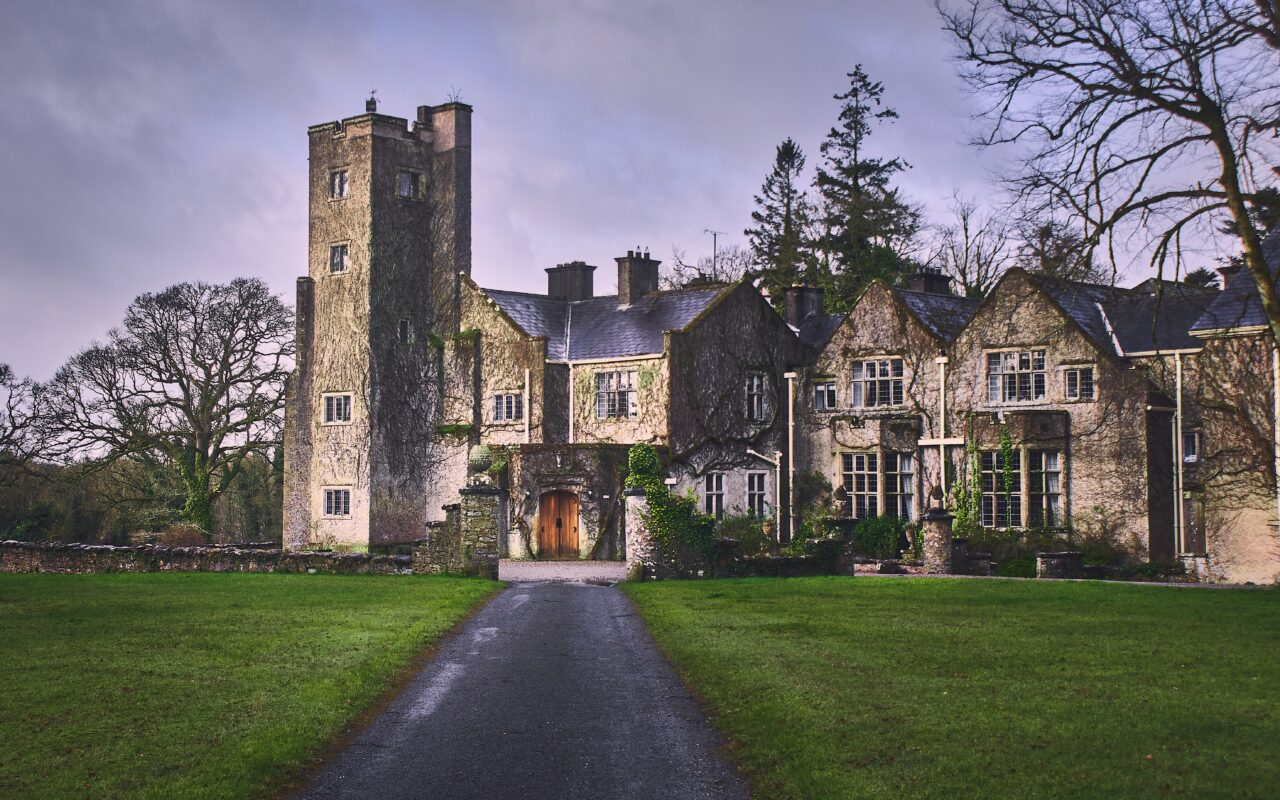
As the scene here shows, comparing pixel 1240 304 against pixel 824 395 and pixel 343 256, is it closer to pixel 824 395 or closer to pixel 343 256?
pixel 824 395

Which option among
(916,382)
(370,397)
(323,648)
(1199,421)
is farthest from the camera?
(370,397)

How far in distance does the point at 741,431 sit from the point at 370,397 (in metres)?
13.9

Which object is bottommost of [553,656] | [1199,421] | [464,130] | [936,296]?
[553,656]

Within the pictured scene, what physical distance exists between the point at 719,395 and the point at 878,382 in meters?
5.42

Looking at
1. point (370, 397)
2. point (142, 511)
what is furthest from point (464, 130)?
point (142, 511)

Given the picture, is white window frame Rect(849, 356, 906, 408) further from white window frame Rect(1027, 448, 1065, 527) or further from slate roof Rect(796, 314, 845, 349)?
white window frame Rect(1027, 448, 1065, 527)

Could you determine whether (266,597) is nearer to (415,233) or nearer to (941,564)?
(941,564)

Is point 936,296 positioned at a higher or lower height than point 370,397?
higher

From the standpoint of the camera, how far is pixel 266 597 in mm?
26922

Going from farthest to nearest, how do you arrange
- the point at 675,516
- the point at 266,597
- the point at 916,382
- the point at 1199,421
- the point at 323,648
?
the point at 916,382, the point at 1199,421, the point at 675,516, the point at 266,597, the point at 323,648

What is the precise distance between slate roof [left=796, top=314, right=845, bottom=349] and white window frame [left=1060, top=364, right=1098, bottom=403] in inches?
374

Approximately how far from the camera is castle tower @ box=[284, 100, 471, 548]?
51.3 meters

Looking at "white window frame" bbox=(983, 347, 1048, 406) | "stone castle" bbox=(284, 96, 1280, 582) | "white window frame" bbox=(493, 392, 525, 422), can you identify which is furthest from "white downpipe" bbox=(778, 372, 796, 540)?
"white window frame" bbox=(493, 392, 525, 422)

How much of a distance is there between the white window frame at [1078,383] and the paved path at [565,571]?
1453 cm
